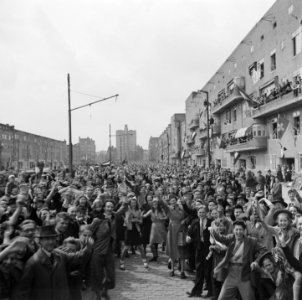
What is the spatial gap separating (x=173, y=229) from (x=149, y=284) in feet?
4.09

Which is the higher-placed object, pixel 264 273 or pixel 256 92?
pixel 256 92

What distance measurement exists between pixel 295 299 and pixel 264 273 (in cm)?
44

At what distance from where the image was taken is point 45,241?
12.3 ft

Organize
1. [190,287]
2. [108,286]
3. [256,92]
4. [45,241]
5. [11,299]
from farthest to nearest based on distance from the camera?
[256,92] → [190,287] → [108,286] → [45,241] → [11,299]

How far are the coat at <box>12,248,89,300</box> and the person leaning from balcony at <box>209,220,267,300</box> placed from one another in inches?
85.3

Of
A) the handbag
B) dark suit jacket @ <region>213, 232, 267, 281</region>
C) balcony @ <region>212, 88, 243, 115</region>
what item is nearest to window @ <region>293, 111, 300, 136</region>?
balcony @ <region>212, 88, 243, 115</region>

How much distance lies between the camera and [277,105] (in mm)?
25062

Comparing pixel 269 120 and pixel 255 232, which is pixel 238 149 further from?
pixel 255 232

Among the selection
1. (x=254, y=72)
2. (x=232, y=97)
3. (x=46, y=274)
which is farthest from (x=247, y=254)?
(x=232, y=97)

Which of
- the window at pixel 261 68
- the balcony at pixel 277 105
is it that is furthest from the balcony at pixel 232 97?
the balcony at pixel 277 105

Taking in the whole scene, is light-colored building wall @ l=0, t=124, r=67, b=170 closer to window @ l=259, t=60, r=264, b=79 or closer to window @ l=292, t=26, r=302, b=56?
window @ l=259, t=60, r=264, b=79

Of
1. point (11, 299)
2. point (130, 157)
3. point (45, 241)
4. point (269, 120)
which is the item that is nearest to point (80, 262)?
point (45, 241)

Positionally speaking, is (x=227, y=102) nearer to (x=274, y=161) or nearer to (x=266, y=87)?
(x=266, y=87)

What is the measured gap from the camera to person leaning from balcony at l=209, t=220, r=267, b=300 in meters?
→ 4.58
